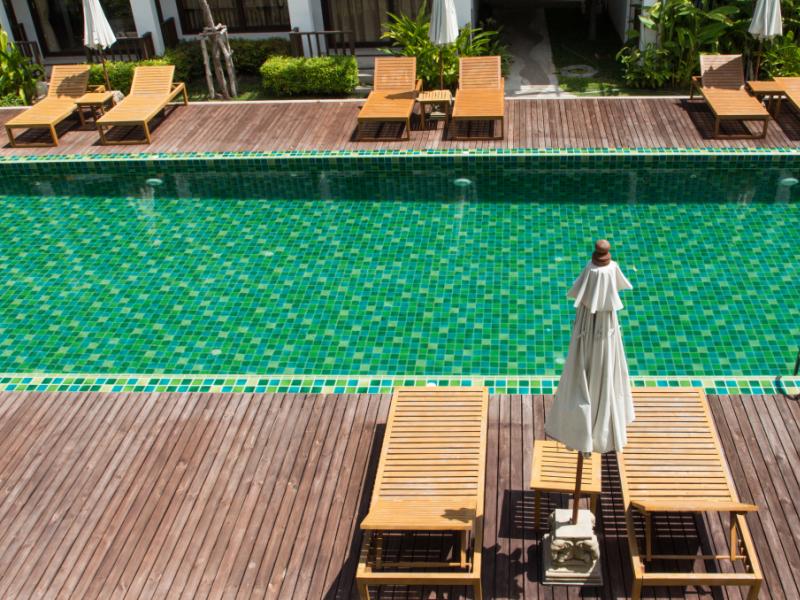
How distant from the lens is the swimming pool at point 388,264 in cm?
881

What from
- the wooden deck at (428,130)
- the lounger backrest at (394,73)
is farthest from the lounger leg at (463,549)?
the lounger backrest at (394,73)

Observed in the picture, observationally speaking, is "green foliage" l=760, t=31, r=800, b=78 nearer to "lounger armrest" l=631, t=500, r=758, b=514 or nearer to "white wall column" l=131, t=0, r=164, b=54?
"lounger armrest" l=631, t=500, r=758, b=514

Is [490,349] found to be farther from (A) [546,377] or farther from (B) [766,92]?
(B) [766,92]

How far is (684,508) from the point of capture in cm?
533

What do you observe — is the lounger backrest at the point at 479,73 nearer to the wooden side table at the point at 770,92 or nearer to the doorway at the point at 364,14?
the wooden side table at the point at 770,92

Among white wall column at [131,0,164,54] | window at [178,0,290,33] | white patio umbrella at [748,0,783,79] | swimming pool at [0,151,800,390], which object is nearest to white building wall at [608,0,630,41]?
white patio umbrella at [748,0,783,79]

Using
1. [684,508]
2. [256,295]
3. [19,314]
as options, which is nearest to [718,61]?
[256,295]

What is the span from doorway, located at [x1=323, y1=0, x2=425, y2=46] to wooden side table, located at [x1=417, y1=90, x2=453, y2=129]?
4764 millimetres

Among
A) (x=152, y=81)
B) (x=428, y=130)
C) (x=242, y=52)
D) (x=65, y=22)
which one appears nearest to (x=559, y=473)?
(x=428, y=130)

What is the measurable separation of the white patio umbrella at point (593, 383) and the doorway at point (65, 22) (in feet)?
58.2

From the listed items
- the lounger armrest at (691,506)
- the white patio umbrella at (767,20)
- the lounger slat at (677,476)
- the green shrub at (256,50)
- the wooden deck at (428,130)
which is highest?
the white patio umbrella at (767,20)

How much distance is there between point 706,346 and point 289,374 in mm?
4643

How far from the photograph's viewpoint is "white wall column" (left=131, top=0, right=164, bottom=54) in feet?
56.3

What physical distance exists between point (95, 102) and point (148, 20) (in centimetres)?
415
